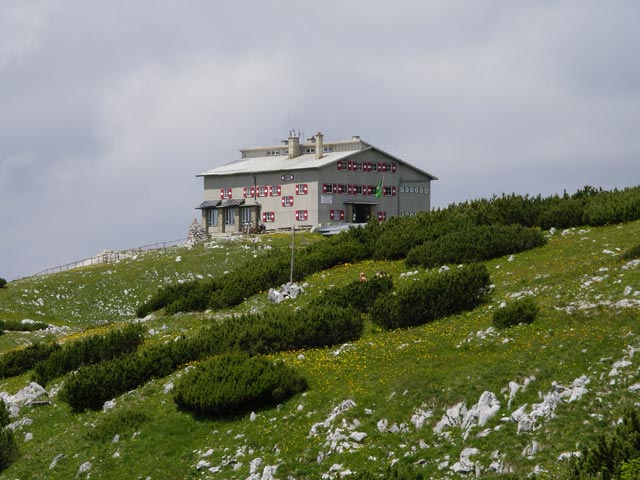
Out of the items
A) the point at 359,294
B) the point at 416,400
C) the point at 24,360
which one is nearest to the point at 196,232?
the point at 24,360

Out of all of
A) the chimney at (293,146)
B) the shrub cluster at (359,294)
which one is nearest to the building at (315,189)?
the chimney at (293,146)

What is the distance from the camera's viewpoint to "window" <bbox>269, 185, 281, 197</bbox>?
87250 mm

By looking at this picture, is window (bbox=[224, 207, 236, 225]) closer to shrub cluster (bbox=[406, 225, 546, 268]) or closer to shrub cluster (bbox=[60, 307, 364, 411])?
shrub cluster (bbox=[406, 225, 546, 268])

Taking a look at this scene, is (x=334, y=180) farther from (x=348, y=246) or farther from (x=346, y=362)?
(x=346, y=362)

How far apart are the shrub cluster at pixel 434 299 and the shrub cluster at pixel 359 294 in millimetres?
3211

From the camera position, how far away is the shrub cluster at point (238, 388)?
83.4 ft

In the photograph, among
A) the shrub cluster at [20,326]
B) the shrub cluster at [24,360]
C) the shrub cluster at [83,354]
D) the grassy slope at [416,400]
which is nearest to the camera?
the grassy slope at [416,400]

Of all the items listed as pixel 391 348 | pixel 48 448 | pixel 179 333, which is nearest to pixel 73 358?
pixel 179 333

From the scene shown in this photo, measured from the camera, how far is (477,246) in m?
39.0

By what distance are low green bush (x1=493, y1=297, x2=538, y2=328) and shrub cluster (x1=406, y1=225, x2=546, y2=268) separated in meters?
11.2

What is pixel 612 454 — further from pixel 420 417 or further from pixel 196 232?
pixel 196 232

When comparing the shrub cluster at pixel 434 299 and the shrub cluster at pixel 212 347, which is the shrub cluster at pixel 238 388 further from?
the shrub cluster at pixel 434 299

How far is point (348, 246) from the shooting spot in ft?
154

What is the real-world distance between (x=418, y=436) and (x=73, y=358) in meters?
18.9
